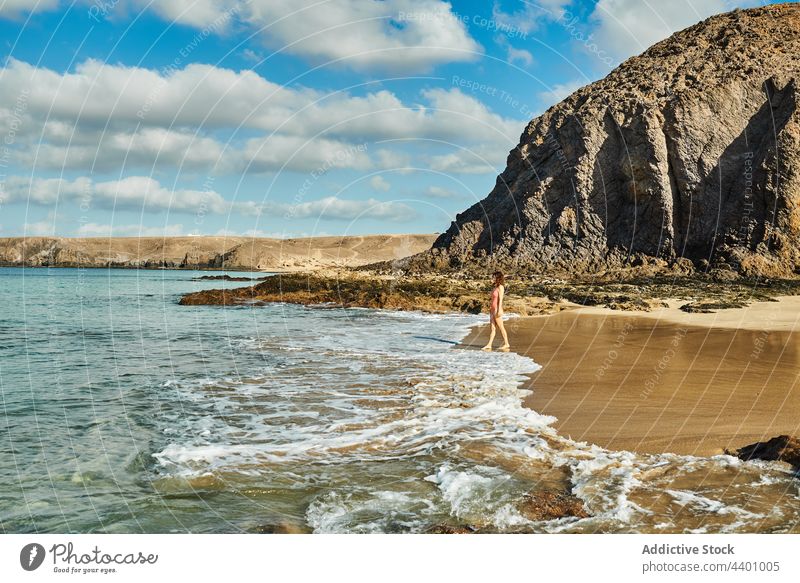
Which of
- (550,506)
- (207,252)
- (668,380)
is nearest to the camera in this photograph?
(550,506)

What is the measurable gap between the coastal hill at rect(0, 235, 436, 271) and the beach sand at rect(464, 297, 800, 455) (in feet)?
245

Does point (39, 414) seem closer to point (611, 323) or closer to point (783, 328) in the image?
point (611, 323)

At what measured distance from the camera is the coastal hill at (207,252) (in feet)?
322

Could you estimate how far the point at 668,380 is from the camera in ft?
28.0

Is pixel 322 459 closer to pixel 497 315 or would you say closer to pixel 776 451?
pixel 776 451

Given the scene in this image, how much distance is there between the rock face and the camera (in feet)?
104

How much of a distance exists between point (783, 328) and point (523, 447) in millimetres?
Answer: 12030

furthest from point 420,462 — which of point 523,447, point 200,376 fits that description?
point 200,376

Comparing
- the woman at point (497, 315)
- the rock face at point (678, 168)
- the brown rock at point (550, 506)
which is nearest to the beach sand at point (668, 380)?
the woman at point (497, 315)
